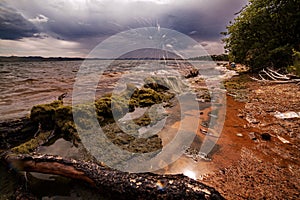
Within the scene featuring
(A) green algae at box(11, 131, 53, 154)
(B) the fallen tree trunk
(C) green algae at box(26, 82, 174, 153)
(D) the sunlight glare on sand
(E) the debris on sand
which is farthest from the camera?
(E) the debris on sand

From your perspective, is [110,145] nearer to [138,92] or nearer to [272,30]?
[138,92]

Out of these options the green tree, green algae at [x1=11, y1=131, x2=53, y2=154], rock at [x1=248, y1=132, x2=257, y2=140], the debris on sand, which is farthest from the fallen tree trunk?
the green tree

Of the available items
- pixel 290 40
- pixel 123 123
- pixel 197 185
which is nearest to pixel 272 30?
pixel 290 40

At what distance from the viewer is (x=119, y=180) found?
223 centimetres

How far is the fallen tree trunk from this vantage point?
6.57ft

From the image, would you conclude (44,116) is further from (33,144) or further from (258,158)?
(258,158)

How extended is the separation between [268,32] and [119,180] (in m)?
19.4

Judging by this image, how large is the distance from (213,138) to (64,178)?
3.34 metres

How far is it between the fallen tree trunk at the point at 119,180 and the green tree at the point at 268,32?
15.4m

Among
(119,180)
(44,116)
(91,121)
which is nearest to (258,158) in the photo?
(119,180)

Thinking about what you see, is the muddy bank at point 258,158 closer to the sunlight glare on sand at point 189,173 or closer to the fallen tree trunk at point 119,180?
the sunlight glare on sand at point 189,173

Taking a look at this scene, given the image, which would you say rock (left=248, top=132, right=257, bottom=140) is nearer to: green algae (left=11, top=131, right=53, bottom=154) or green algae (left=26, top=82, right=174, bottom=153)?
green algae (left=26, top=82, right=174, bottom=153)

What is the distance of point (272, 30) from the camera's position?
49.1 ft

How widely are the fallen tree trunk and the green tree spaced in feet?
50.6
